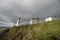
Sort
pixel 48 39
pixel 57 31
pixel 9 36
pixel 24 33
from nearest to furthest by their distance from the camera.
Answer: pixel 48 39 → pixel 57 31 → pixel 24 33 → pixel 9 36

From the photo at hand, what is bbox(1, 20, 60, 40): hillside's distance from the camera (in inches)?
1728

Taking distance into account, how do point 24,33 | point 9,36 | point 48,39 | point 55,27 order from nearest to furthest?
1. point 48,39
2. point 55,27
3. point 24,33
4. point 9,36

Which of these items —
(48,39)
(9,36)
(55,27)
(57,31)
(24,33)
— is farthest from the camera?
(9,36)

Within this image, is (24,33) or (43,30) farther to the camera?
(24,33)

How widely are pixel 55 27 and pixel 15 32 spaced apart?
43.8 ft

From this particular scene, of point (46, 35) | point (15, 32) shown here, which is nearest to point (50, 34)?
point (46, 35)

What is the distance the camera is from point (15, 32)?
56.6 meters

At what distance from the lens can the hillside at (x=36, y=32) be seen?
Result: 43881 millimetres

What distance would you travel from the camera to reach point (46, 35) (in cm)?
4403

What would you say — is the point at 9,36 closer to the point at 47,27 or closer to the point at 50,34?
the point at 47,27

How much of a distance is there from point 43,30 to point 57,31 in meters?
4.13

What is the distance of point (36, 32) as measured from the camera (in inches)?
1893

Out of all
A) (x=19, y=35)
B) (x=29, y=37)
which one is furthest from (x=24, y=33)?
(x=29, y=37)

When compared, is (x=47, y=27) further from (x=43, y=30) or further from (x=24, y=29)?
(x=24, y=29)
